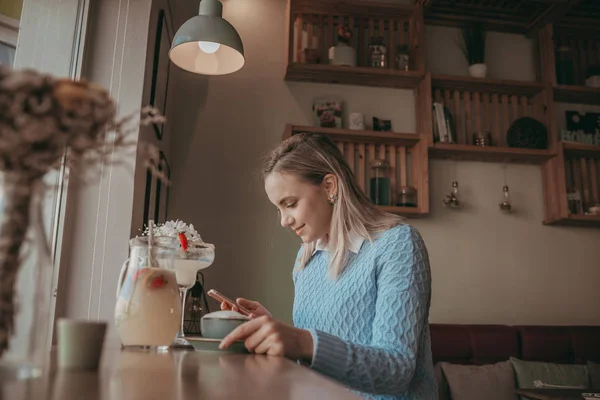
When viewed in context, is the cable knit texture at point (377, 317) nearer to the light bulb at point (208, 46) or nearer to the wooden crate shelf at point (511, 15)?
the light bulb at point (208, 46)

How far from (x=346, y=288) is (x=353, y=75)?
2342 millimetres

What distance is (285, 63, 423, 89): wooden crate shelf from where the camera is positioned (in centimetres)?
355

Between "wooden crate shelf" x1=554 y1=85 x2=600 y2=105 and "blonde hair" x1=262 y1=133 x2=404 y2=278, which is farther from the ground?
"wooden crate shelf" x1=554 y1=85 x2=600 y2=105

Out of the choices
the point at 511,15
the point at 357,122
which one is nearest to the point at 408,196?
the point at 357,122

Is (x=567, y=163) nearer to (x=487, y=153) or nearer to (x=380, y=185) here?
(x=487, y=153)

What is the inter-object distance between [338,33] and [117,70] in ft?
6.30

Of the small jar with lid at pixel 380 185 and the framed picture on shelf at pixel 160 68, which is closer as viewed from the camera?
the framed picture on shelf at pixel 160 68

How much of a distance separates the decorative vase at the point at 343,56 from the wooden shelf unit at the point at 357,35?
2.5 inches

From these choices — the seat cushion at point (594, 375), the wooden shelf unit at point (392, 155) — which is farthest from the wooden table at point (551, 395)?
the wooden shelf unit at point (392, 155)

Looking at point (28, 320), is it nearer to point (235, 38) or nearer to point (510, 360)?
point (235, 38)

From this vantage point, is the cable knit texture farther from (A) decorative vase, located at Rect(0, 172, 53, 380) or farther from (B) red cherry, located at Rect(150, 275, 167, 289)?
(A) decorative vase, located at Rect(0, 172, 53, 380)

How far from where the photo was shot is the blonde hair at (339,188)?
1.65 m

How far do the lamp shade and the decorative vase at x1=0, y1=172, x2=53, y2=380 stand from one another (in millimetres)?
1671

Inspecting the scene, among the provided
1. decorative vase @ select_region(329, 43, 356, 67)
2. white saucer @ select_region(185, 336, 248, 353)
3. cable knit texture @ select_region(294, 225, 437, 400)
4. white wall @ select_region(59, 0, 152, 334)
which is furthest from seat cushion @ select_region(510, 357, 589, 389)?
white saucer @ select_region(185, 336, 248, 353)
